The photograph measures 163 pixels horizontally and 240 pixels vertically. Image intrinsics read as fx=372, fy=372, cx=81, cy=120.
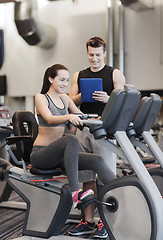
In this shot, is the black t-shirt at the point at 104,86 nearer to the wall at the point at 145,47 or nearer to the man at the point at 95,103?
the man at the point at 95,103

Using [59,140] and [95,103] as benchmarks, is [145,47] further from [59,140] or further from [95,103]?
[59,140]

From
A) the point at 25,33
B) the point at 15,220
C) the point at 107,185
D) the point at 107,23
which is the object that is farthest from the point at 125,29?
the point at 107,185

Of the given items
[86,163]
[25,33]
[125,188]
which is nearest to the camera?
[125,188]

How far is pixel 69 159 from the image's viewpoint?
7.73ft

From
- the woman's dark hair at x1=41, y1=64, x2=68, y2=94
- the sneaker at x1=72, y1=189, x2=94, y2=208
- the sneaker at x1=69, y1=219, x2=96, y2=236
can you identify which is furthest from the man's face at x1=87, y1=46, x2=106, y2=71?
the sneaker at x1=69, y1=219, x2=96, y2=236

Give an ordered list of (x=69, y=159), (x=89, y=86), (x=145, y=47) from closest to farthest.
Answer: (x=69, y=159) < (x=89, y=86) < (x=145, y=47)

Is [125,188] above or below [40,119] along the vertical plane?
below

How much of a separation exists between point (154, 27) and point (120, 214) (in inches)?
235

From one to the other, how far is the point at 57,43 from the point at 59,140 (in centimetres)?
629

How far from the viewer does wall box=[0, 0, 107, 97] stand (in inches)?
320

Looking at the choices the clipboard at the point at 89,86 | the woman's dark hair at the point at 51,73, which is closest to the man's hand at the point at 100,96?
the clipboard at the point at 89,86

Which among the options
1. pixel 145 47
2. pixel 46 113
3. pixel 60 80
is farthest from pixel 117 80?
pixel 145 47

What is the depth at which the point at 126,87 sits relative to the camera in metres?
2.27

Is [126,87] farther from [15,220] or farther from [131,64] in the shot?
[131,64]
